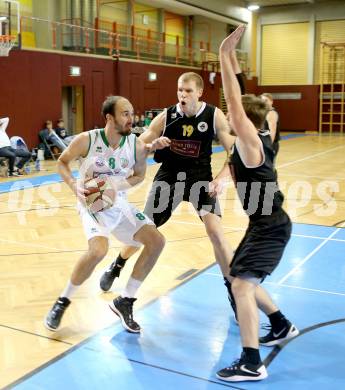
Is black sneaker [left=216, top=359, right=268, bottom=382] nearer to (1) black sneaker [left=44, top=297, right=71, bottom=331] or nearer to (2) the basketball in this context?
(1) black sneaker [left=44, top=297, right=71, bottom=331]

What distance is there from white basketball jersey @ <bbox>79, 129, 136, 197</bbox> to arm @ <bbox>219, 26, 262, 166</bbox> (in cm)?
132

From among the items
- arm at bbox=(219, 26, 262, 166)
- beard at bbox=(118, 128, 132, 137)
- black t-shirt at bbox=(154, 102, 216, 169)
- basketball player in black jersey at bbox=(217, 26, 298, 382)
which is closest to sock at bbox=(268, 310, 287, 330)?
basketball player in black jersey at bbox=(217, 26, 298, 382)

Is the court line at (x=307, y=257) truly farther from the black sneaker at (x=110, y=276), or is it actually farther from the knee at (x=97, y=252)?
the knee at (x=97, y=252)

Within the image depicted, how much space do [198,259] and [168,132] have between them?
2.00 m

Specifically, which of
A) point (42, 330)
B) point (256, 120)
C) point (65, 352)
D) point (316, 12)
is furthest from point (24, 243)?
point (316, 12)

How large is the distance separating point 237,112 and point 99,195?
1513 millimetres

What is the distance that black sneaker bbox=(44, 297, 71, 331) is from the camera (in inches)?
158

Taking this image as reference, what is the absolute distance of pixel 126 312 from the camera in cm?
408

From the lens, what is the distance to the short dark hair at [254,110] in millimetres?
3221

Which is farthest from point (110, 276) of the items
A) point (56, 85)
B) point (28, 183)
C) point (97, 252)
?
point (56, 85)

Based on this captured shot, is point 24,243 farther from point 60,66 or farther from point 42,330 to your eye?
point 60,66

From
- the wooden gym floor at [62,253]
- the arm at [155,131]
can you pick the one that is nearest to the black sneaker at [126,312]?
the wooden gym floor at [62,253]

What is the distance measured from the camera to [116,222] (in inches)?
161

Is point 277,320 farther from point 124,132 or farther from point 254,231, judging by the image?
point 124,132
